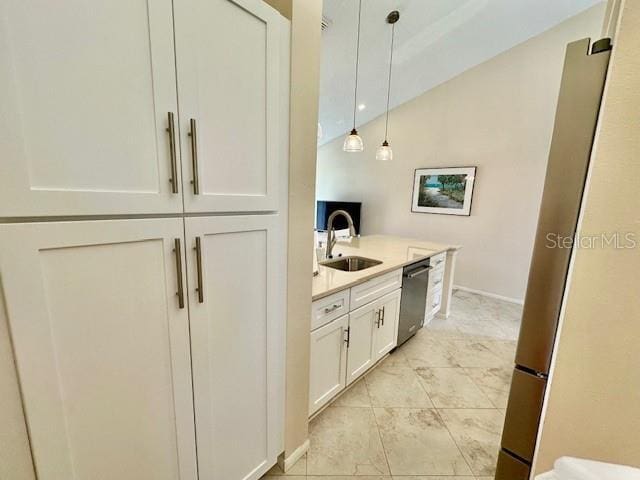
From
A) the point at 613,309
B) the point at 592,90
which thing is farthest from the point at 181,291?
the point at 592,90

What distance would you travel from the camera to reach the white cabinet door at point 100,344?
0.62 m

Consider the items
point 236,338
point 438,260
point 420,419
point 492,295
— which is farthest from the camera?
point 492,295

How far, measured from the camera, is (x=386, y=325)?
Answer: 2209mm

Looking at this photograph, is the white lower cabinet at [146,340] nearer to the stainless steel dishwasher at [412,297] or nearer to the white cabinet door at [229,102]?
the white cabinet door at [229,102]

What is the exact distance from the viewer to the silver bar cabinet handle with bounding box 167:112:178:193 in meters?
0.76

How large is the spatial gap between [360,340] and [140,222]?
5.27 ft

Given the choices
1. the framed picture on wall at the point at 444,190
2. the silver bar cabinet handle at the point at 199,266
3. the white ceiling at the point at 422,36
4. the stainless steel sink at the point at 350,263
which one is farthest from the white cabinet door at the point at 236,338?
the framed picture on wall at the point at 444,190

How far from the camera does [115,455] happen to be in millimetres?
804

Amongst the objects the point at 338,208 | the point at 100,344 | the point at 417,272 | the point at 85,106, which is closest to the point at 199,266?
the point at 100,344

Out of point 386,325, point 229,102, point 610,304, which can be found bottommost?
point 386,325

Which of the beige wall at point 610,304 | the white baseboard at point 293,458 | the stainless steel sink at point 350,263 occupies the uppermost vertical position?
the beige wall at point 610,304

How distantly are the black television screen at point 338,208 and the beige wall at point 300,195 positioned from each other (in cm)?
417

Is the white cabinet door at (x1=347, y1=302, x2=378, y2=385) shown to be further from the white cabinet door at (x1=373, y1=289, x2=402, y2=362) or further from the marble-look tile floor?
the marble-look tile floor
